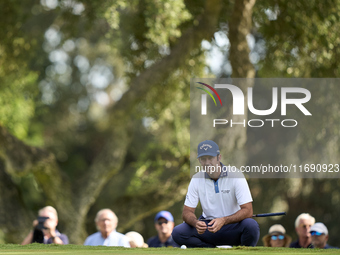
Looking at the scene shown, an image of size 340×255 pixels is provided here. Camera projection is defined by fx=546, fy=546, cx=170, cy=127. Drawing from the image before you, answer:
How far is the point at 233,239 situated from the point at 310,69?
6265 millimetres

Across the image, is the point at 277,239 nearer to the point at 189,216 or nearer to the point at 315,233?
the point at 315,233

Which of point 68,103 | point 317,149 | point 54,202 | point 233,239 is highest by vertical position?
point 68,103

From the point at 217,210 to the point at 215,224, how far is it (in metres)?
0.36

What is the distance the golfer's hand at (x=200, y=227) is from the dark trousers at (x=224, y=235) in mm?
166

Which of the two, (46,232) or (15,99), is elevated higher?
(15,99)

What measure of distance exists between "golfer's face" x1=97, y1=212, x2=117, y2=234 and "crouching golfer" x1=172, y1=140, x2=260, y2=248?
1.83 metres

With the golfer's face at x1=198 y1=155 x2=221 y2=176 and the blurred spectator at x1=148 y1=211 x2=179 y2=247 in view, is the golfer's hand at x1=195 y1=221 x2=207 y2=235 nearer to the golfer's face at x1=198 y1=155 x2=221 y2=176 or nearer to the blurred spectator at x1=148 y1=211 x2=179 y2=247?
the golfer's face at x1=198 y1=155 x2=221 y2=176

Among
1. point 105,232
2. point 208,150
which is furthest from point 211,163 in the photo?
point 105,232

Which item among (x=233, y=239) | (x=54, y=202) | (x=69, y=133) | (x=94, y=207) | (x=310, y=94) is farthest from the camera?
(x=69, y=133)

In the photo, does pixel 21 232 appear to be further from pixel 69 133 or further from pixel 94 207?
pixel 69 133

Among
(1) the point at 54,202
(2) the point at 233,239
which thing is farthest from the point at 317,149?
(2) the point at 233,239

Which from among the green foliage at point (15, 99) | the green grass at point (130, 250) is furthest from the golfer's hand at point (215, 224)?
the green foliage at point (15, 99)

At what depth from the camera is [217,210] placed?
538 cm

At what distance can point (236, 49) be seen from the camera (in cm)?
1104
